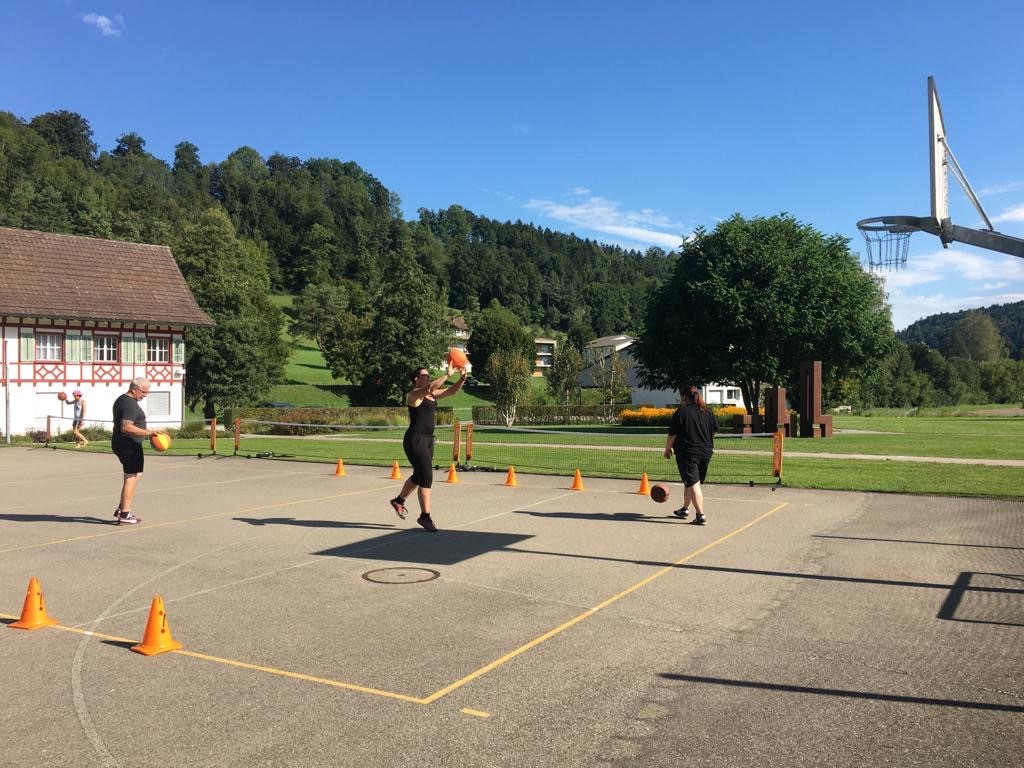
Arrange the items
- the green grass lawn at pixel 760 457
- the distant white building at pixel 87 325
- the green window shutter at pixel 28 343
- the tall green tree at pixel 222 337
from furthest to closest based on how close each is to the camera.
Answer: the tall green tree at pixel 222 337, the green window shutter at pixel 28 343, the distant white building at pixel 87 325, the green grass lawn at pixel 760 457

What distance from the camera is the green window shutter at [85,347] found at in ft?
145

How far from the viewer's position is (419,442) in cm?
1091

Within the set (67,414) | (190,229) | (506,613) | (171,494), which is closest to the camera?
(506,613)

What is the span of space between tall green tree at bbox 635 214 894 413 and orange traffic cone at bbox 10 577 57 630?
37.6 meters

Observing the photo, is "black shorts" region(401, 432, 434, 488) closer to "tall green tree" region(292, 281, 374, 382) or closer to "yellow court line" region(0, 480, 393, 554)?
"yellow court line" region(0, 480, 393, 554)

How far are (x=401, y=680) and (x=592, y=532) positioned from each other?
20.1 feet

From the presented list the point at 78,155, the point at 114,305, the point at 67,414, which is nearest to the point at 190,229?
the point at 114,305

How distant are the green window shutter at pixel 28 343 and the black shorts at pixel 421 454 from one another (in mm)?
38961

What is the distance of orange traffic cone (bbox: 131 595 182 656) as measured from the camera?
615 centimetres

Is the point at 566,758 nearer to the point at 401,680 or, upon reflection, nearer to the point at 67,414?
the point at 401,680

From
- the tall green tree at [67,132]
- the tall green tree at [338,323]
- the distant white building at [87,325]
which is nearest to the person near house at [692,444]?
the distant white building at [87,325]

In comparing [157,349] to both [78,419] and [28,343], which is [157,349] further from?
[78,419]

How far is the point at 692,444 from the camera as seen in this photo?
12086mm

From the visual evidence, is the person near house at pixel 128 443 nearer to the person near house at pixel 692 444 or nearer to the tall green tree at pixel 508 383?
the person near house at pixel 692 444
